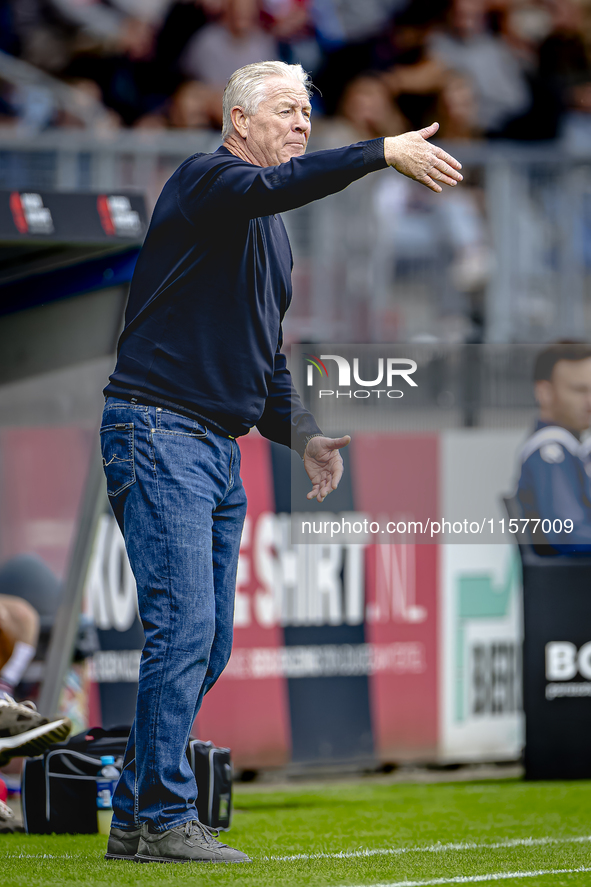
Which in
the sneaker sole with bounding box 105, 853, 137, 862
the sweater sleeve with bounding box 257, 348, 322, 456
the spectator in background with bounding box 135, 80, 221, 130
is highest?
the spectator in background with bounding box 135, 80, 221, 130

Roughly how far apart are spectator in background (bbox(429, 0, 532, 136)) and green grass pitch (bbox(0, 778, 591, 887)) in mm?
4984

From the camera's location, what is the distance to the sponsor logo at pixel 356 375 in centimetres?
387

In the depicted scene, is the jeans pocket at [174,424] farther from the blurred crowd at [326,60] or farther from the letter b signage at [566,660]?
the blurred crowd at [326,60]

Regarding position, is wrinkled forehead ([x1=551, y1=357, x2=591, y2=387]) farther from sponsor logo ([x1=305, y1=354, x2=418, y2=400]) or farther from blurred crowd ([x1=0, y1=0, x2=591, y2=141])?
blurred crowd ([x1=0, y1=0, x2=591, y2=141])

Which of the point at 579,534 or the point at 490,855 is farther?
the point at 579,534

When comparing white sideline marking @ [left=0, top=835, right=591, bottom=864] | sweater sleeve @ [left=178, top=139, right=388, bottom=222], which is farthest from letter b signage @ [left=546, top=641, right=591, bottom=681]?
sweater sleeve @ [left=178, top=139, right=388, bottom=222]

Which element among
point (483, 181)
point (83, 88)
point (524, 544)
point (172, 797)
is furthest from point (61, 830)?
point (83, 88)

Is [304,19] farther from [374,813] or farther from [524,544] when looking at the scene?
[374,813]

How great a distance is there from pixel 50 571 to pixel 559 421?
2.71 m

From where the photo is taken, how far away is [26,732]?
4059 mm

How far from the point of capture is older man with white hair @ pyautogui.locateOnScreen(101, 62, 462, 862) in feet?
10.3

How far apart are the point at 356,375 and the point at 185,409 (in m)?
0.85

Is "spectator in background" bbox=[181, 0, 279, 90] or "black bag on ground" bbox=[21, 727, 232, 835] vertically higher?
"spectator in background" bbox=[181, 0, 279, 90]

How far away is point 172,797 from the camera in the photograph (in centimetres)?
313
